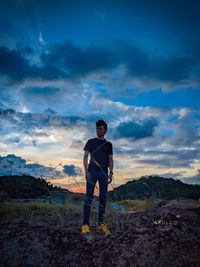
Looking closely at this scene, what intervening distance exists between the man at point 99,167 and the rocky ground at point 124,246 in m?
0.80

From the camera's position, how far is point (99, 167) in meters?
6.91

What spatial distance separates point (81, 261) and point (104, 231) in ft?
4.56

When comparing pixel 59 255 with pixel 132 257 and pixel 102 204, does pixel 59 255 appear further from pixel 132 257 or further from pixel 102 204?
pixel 102 204

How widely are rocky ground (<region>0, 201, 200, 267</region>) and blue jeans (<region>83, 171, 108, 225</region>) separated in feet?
2.32

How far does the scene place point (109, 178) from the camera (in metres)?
7.09

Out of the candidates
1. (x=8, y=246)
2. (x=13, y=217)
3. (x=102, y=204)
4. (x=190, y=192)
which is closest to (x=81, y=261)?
(x=8, y=246)

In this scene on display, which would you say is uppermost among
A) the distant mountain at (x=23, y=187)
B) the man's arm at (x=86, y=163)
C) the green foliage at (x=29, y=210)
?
the distant mountain at (x=23, y=187)

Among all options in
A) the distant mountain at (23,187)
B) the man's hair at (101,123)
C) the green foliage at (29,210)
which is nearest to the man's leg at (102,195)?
Result: the man's hair at (101,123)

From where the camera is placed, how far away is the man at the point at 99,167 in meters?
6.84

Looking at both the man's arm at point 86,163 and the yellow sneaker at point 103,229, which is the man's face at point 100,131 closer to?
the man's arm at point 86,163

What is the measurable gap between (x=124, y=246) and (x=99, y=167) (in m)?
2.31

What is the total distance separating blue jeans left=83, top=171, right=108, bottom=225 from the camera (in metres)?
6.80

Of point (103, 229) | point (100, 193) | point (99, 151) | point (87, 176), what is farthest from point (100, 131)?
point (103, 229)

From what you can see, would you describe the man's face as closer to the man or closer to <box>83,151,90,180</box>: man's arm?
the man
